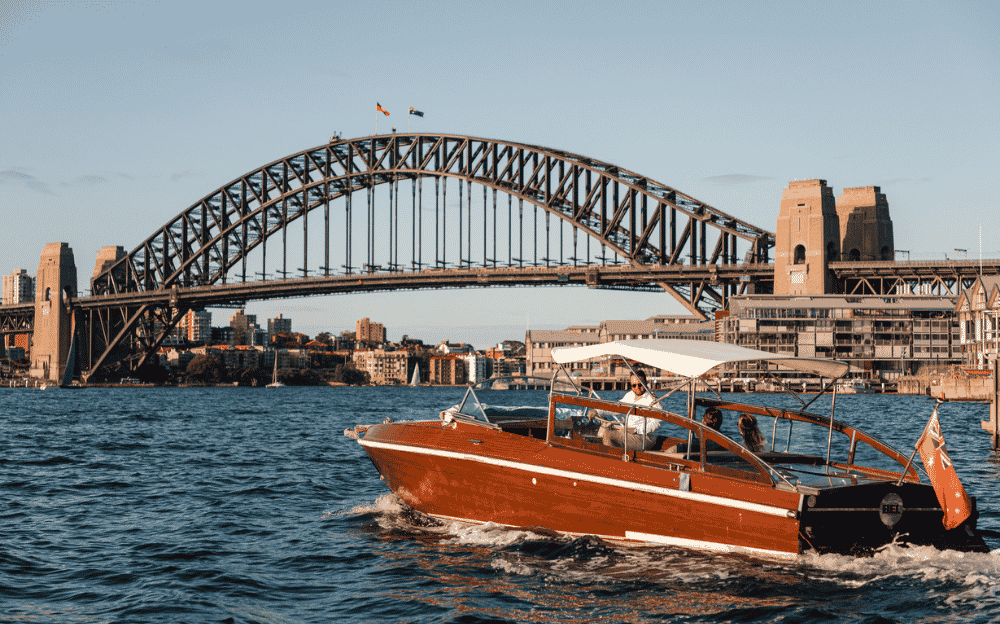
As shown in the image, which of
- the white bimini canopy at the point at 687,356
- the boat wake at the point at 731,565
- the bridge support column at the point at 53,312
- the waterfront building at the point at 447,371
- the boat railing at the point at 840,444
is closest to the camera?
the boat wake at the point at 731,565

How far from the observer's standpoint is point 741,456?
9.66 metres

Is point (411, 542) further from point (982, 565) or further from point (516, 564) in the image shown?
point (982, 565)

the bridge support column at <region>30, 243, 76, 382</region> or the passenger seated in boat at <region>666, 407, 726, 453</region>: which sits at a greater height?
the bridge support column at <region>30, 243, 76, 382</region>

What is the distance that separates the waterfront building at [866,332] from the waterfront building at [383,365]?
3630 inches

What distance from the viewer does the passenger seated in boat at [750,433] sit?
1082 centimetres

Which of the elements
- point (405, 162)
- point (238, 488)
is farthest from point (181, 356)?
point (238, 488)

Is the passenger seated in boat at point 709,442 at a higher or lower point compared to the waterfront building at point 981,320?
lower

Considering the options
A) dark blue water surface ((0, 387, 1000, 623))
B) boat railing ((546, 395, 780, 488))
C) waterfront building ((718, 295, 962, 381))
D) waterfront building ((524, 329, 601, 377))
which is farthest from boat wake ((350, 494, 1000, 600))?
waterfront building ((524, 329, 601, 377))

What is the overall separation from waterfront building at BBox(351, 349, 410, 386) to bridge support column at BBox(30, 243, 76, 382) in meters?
69.3

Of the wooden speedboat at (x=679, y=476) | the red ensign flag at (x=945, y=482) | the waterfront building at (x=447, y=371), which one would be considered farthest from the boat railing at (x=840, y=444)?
the waterfront building at (x=447, y=371)

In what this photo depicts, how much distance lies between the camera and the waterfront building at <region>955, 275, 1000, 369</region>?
67.0m

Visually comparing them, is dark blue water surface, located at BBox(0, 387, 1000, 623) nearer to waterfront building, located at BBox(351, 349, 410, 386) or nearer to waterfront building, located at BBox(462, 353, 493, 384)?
waterfront building, located at BBox(462, 353, 493, 384)

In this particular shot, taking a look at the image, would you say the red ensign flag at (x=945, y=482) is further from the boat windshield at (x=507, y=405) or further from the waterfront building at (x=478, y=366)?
the waterfront building at (x=478, y=366)

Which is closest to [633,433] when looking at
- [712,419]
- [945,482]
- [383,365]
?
[712,419]
